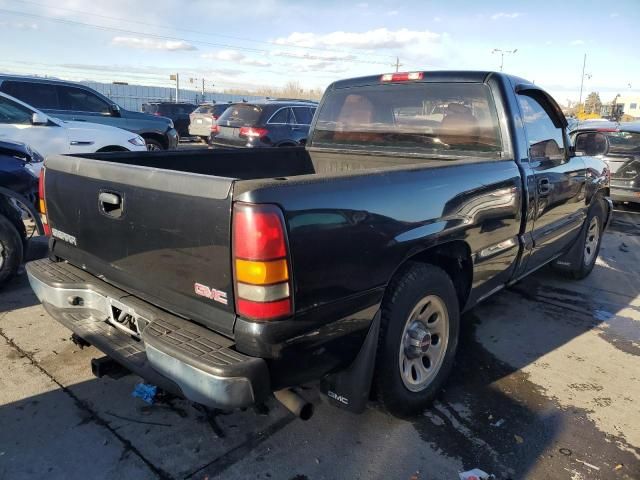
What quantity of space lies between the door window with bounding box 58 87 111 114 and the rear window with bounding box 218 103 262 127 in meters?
2.74

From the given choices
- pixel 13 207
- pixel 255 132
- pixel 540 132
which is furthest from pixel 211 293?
pixel 255 132

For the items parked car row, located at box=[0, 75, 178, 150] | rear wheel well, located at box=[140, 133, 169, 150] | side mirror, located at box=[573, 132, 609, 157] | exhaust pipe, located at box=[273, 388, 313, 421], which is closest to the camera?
exhaust pipe, located at box=[273, 388, 313, 421]

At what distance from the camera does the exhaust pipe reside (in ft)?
6.97

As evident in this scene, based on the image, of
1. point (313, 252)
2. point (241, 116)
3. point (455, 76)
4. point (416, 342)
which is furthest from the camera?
point (241, 116)

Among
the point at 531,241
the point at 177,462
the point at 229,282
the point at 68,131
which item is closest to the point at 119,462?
the point at 177,462

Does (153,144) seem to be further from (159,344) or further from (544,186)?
(159,344)

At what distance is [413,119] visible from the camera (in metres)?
3.88

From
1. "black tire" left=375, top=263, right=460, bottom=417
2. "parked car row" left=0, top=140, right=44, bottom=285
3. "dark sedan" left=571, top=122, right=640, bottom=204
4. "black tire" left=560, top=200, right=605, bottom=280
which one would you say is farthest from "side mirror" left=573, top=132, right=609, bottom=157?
"parked car row" left=0, top=140, right=44, bottom=285

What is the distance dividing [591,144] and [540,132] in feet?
3.19

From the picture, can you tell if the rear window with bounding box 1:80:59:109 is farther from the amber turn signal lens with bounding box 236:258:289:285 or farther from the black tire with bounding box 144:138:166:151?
the amber turn signal lens with bounding box 236:258:289:285

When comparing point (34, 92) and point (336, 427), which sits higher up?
point (34, 92)

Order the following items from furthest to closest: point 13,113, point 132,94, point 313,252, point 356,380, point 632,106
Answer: point 632,106 → point 132,94 → point 13,113 → point 356,380 → point 313,252

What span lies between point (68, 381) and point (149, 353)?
133 centimetres

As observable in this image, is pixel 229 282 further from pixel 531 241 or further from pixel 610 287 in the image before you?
pixel 610 287
